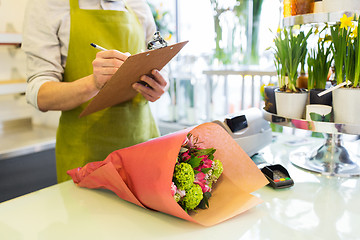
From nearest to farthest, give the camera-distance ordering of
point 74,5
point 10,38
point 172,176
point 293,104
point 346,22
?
point 172,176 < point 346,22 < point 293,104 < point 74,5 < point 10,38

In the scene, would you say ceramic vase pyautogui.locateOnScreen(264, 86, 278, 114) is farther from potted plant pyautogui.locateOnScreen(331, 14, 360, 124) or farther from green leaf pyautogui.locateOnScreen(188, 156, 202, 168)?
green leaf pyautogui.locateOnScreen(188, 156, 202, 168)

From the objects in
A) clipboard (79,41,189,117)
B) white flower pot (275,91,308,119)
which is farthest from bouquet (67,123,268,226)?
white flower pot (275,91,308,119)

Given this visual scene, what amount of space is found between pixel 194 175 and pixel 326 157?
55cm

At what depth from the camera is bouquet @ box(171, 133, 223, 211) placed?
0.67m

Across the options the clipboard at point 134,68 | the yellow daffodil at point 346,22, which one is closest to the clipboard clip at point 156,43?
the clipboard at point 134,68

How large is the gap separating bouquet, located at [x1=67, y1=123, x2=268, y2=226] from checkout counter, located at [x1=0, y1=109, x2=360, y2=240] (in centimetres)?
3

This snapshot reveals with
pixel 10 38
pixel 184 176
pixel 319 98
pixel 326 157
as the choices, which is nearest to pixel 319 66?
pixel 319 98

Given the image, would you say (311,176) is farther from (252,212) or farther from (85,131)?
(85,131)

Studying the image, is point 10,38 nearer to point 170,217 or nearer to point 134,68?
point 134,68

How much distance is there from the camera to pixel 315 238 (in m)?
0.62

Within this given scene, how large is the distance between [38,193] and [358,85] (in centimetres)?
93

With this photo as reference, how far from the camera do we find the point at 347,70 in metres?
0.90

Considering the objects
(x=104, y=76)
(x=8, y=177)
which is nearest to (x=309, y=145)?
(x=104, y=76)

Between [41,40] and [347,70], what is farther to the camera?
[41,40]
